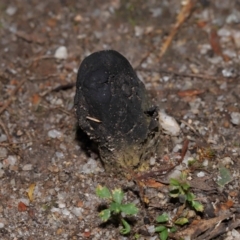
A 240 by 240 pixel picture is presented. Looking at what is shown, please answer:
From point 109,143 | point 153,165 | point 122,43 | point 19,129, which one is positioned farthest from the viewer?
point 122,43

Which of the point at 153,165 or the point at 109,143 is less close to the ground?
the point at 109,143

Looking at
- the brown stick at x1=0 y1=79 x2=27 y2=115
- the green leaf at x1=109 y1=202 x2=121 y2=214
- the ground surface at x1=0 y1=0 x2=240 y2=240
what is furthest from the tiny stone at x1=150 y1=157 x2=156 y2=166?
the brown stick at x1=0 y1=79 x2=27 y2=115

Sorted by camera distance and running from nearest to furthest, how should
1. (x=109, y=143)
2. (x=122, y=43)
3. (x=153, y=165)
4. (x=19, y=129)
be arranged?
(x=109, y=143) < (x=153, y=165) < (x=19, y=129) < (x=122, y=43)

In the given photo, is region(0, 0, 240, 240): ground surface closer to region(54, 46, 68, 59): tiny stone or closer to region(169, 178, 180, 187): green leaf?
region(54, 46, 68, 59): tiny stone

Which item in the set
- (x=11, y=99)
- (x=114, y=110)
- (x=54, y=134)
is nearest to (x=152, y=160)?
(x=114, y=110)

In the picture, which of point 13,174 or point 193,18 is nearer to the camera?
point 13,174

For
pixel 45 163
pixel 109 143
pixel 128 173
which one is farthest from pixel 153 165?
pixel 45 163

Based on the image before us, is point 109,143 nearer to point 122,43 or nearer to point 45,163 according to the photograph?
point 45,163
